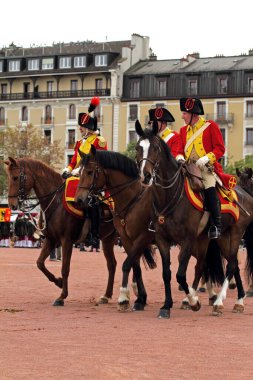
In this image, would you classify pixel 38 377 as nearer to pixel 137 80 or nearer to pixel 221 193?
pixel 221 193

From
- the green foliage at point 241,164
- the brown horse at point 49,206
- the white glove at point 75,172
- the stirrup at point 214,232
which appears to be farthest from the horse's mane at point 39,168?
the green foliage at point 241,164

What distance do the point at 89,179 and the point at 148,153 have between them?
1.88m

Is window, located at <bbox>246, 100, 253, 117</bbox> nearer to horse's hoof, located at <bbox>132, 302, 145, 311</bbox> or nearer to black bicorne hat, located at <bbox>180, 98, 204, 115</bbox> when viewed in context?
black bicorne hat, located at <bbox>180, 98, 204, 115</bbox>

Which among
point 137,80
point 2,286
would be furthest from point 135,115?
point 2,286

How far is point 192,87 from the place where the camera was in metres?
103

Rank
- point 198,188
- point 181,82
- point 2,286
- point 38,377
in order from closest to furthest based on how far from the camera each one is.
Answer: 1. point 38,377
2. point 198,188
3. point 2,286
4. point 181,82

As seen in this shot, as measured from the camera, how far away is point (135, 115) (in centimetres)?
10594

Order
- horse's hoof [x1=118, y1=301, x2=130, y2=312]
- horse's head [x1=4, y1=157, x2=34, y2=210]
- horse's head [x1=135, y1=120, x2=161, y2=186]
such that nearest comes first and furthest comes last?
1. horse's head [x1=135, y1=120, x2=161, y2=186]
2. horse's hoof [x1=118, y1=301, x2=130, y2=312]
3. horse's head [x1=4, y1=157, x2=34, y2=210]

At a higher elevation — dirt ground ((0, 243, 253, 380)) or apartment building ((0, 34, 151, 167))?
apartment building ((0, 34, 151, 167))

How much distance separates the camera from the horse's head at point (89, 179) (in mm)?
17859

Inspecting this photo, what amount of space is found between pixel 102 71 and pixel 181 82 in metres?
8.52

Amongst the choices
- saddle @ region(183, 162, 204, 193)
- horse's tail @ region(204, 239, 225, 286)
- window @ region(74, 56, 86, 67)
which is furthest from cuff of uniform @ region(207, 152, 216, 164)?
window @ region(74, 56, 86, 67)

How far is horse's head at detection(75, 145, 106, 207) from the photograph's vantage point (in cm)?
1786

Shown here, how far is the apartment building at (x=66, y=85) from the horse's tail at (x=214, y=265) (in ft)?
285
